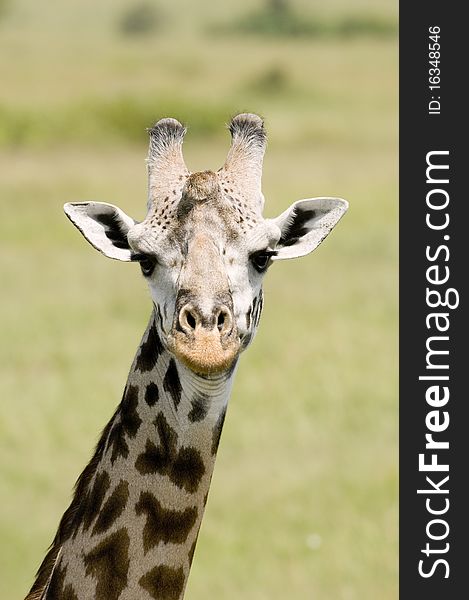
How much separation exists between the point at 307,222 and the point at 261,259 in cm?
63

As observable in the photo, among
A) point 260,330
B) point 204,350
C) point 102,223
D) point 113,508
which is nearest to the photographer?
point 204,350

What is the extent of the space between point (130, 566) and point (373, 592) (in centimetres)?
836

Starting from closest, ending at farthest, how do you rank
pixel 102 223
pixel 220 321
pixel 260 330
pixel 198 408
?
pixel 220 321 < pixel 198 408 < pixel 102 223 < pixel 260 330

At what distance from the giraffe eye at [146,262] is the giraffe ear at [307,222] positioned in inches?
29.2

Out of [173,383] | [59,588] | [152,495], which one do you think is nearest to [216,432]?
[173,383]

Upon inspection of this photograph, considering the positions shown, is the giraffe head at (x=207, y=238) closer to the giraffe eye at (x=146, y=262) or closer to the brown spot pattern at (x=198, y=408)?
the giraffe eye at (x=146, y=262)

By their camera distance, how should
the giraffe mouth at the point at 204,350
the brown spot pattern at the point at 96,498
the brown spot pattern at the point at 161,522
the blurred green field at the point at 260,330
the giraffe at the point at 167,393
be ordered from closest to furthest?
the giraffe mouth at the point at 204,350 → the giraffe at the point at 167,393 → the brown spot pattern at the point at 161,522 → the brown spot pattern at the point at 96,498 → the blurred green field at the point at 260,330

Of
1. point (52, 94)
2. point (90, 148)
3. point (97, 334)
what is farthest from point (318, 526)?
point (52, 94)

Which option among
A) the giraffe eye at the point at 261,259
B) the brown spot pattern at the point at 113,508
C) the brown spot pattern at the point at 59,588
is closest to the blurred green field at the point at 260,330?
the brown spot pattern at the point at 59,588

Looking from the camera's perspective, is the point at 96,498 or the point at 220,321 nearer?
the point at 220,321

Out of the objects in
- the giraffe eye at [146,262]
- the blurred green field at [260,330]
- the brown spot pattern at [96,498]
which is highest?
the blurred green field at [260,330]

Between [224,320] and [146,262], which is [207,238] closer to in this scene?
[146,262]

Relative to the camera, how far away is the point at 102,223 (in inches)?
274

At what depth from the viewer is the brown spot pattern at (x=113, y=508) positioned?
6.74 meters
